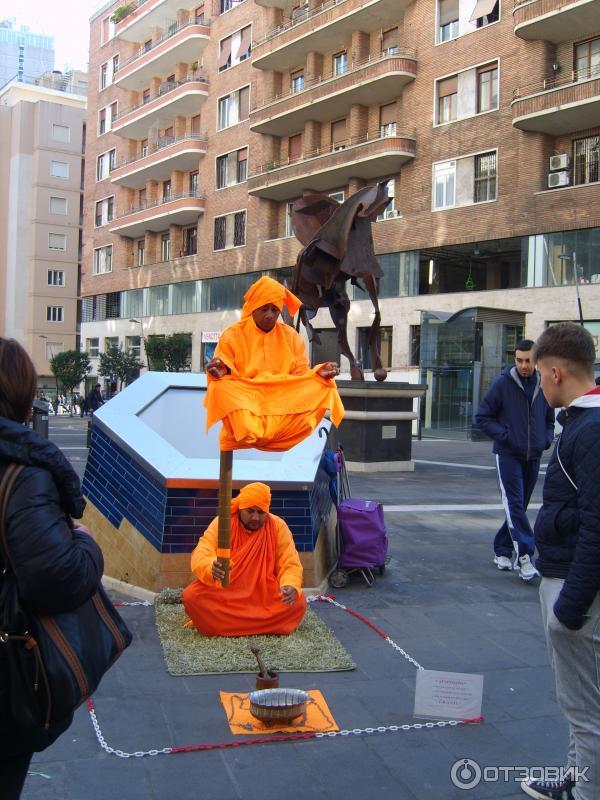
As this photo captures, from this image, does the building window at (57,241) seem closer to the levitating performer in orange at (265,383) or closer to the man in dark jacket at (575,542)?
the levitating performer in orange at (265,383)

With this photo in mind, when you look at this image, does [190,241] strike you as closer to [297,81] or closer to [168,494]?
[297,81]

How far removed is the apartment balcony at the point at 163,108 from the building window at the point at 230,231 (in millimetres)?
6418

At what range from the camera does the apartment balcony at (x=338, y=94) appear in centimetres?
2889

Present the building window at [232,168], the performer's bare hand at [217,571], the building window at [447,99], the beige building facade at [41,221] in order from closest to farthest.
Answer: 1. the performer's bare hand at [217,571]
2. the building window at [447,99]
3. the building window at [232,168]
4. the beige building facade at [41,221]

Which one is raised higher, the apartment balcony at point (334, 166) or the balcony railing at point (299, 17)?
the balcony railing at point (299, 17)

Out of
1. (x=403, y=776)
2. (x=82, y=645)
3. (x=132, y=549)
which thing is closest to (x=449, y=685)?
(x=403, y=776)

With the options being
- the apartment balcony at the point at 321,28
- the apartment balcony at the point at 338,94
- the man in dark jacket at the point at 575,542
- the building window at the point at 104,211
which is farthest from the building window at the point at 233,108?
the man in dark jacket at the point at 575,542

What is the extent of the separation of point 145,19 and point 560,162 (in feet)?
92.3

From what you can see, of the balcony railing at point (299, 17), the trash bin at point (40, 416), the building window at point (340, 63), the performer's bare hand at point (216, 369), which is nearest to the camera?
the performer's bare hand at point (216, 369)

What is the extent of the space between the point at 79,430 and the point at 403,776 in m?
24.9

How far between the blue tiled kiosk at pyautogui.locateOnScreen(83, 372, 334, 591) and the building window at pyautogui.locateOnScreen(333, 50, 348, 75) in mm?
28876

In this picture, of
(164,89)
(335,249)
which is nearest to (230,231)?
(164,89)

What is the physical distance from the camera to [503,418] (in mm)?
6520

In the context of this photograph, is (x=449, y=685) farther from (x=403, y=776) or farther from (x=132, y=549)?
(x=132, y=549)
